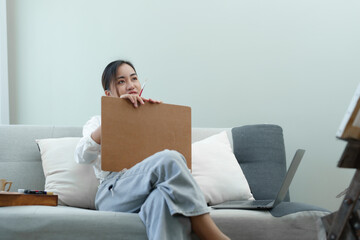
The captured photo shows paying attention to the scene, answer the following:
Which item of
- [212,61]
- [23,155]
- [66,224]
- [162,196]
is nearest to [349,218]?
[162,196]

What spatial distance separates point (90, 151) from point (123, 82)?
1.38ft

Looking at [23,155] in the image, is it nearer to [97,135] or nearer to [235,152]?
[97,135]

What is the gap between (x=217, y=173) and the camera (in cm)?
222

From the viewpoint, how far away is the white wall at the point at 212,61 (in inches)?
110

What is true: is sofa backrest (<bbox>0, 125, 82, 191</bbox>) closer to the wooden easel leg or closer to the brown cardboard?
the brown cardboard

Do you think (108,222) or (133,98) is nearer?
(108,222)

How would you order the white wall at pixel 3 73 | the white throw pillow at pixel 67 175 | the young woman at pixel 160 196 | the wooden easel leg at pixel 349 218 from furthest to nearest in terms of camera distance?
the white wall at pixel 3 73 < the white throw pillow at pixel 67 175 < the young woman at pixel 160 196 < the wooden easel leg at pixel 349 218

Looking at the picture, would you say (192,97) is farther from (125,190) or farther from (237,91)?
(125,190)

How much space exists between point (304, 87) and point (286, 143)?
0.35 metres

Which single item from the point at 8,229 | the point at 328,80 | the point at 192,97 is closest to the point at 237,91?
the point at 192,97

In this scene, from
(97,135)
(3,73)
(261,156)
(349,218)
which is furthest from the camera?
(3,73)

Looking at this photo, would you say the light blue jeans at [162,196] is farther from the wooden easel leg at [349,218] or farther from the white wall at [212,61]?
the white wall at [212,61]

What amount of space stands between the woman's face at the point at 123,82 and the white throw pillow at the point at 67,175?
338 mm

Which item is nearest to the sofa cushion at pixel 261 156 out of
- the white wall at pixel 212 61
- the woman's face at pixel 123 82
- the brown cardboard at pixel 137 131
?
the white wall at pixel 212 61
